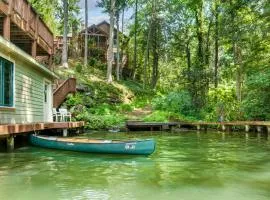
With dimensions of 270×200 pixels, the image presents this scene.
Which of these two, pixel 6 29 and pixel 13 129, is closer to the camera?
pixel 13 129

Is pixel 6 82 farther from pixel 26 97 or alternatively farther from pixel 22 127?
pixel 26 97

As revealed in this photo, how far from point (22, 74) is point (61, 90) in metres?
10.1

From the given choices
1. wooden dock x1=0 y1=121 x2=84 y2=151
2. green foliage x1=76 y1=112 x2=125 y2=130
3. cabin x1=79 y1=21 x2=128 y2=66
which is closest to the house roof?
wooden dock x1=0 y1=121 x2=84 y2=151

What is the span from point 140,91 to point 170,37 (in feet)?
31.8

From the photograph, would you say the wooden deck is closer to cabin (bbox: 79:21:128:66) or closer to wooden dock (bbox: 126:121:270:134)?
wooden dock (bbox: 126:121:270:134)

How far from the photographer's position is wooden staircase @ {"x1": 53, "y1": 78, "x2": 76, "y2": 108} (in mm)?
26255

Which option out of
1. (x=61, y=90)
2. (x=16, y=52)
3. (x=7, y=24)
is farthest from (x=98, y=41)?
(x=7, y=24)

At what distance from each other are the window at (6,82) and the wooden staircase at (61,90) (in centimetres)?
1035

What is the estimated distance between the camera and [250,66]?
101ft

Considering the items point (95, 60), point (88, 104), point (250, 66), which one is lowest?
point (88, 104)

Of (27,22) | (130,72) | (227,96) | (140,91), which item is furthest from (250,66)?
Answer: (130,72)

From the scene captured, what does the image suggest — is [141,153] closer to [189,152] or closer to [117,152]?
[117,152]

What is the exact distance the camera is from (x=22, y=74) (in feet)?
56.2

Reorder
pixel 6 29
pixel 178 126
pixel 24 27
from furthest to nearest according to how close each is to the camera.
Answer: pixel 178 126 → pixel 24 27 → pixel 6 29
